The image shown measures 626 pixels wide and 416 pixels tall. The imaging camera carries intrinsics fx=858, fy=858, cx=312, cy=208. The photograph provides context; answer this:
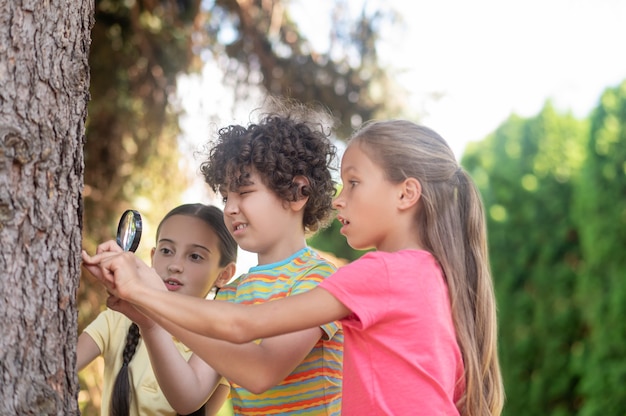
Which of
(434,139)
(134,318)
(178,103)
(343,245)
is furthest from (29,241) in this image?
(343,245)

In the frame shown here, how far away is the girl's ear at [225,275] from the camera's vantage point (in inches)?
114

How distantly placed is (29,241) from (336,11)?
4.12 meters

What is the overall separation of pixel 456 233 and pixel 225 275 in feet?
3.10

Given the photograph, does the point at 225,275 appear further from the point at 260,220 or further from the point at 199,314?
the point at 199,314

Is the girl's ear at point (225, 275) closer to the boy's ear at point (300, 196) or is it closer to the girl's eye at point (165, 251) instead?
the girl's eye at point (165, 251)

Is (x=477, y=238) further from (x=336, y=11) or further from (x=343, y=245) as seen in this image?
(x=343, y=245)

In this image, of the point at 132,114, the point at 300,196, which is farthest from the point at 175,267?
the point at 132,114

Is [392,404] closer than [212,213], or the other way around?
[392,404]

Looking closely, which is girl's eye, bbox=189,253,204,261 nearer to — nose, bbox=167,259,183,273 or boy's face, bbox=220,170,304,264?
nose, bbox=167,259,183,273

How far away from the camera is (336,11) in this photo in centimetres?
569

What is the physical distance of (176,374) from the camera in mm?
2375

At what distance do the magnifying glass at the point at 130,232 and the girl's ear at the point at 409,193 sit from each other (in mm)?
675

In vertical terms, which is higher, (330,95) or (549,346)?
(330,95)

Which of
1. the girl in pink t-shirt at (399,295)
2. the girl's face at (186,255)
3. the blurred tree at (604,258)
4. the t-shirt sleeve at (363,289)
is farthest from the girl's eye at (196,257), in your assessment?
the blurred tree at (604,258)
